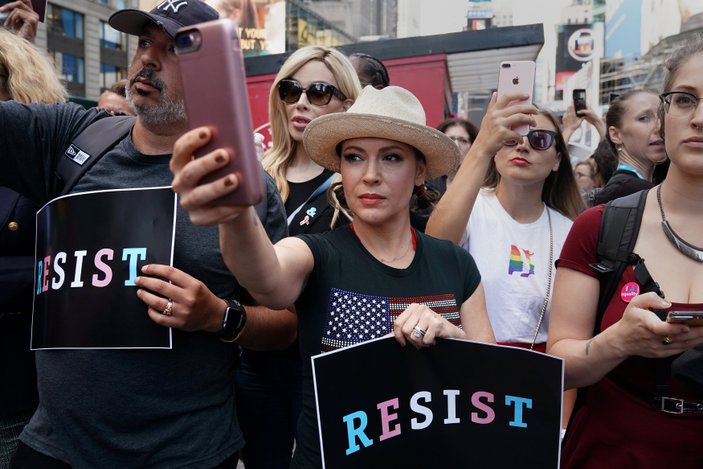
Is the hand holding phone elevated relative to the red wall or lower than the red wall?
lower

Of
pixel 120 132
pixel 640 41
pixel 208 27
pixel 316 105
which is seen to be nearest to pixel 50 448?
pixel 120 132

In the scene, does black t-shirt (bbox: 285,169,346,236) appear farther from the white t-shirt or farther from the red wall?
Answer: the red wall

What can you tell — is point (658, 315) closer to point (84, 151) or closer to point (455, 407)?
point (455, 407)

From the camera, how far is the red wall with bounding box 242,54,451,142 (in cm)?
1002

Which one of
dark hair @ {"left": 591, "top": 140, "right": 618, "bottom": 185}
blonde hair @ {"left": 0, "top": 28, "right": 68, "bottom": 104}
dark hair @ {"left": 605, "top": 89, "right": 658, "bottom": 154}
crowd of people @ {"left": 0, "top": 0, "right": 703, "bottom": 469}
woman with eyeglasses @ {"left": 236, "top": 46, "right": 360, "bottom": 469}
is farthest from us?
dark hair @ {"left": 591, "top": 140, "right": 618, "bottom": 185}

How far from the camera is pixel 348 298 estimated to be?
82.2 inches

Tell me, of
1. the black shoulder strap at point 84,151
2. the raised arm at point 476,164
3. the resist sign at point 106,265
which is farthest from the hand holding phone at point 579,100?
the resist sign at point 106,265

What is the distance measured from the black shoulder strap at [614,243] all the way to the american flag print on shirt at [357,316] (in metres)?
0.53

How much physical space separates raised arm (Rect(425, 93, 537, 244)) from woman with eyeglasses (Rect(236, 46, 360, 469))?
0.42 meters

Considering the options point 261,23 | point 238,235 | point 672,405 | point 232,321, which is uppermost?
point 261,23

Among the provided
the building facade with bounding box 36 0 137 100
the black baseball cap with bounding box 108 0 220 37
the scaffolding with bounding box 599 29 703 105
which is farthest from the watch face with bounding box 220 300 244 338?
the scaffolding with bounding box 599 29 703 105

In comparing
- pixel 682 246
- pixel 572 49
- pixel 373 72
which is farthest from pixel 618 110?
pixel 572 49

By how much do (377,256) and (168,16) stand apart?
3.55 feet

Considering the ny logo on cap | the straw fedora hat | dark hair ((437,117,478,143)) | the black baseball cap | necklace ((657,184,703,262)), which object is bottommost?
necklace ((657,184,703,262))
